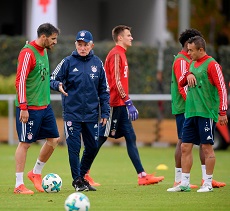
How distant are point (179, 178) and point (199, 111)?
1.32 metres

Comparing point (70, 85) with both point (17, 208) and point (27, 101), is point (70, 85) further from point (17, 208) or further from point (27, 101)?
point (17, 208)

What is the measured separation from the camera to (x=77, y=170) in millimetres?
12195

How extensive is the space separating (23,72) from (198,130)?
260cm

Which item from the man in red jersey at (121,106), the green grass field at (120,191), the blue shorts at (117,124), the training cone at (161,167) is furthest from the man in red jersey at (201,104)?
the training cone at (161,167)

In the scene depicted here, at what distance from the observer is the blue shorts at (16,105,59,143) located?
1210cm

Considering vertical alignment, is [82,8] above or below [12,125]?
above

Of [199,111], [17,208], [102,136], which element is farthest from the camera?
[102,136]

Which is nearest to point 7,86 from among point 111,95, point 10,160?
point 10,160

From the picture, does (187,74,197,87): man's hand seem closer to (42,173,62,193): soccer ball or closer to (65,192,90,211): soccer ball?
(42,173,62,193): soccer ball

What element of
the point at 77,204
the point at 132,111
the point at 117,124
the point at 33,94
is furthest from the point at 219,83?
the point at 77,204

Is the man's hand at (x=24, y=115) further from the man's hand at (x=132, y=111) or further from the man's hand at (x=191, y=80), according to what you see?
the man's hand at (x=191, y=80)

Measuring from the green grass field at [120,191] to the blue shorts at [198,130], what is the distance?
747mm

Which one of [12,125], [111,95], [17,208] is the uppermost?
[111,95]

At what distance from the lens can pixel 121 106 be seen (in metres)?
13.6
